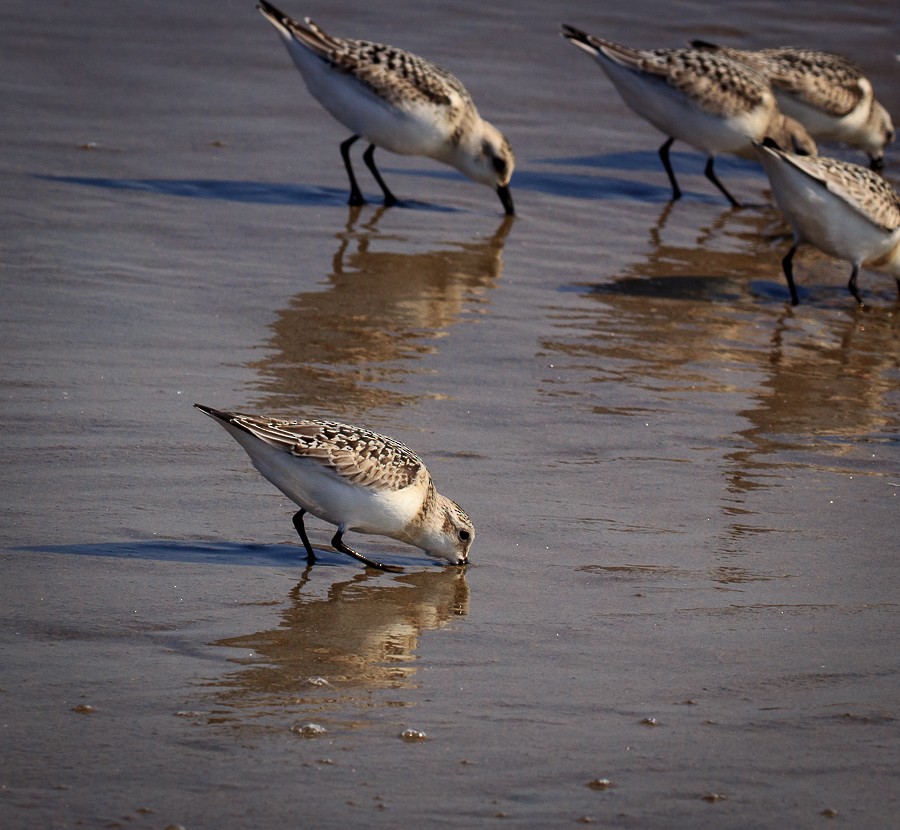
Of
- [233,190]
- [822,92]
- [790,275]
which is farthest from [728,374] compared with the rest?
[822,92]

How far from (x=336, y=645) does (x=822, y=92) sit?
9.78 m

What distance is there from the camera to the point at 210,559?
541 centimetres

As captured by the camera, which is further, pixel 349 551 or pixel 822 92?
pixel 822 92

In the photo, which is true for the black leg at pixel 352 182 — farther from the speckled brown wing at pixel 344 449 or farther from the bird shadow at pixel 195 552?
the bird shadow at pixel 195 552

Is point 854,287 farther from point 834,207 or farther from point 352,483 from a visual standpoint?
point 352,483

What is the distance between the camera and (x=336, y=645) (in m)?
4.87

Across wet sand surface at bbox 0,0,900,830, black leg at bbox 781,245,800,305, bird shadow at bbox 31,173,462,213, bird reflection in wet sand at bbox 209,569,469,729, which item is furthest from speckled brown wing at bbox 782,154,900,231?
bird reflection in wet sand at bbox 209,569,469,729

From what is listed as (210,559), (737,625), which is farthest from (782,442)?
(210,559)

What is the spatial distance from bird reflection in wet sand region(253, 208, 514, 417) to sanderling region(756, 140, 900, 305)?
1.85 m

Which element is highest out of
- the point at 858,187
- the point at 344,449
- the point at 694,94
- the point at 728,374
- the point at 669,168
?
the point at 694,94

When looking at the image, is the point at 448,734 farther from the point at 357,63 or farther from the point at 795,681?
the point at 357,63

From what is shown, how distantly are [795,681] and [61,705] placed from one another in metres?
2.15

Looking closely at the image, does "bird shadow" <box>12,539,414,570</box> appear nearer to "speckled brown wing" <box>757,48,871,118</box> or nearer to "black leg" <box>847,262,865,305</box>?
"black leg" <box>847,262,865,305</box>

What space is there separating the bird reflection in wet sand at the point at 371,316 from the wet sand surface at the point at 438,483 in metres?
0.03
